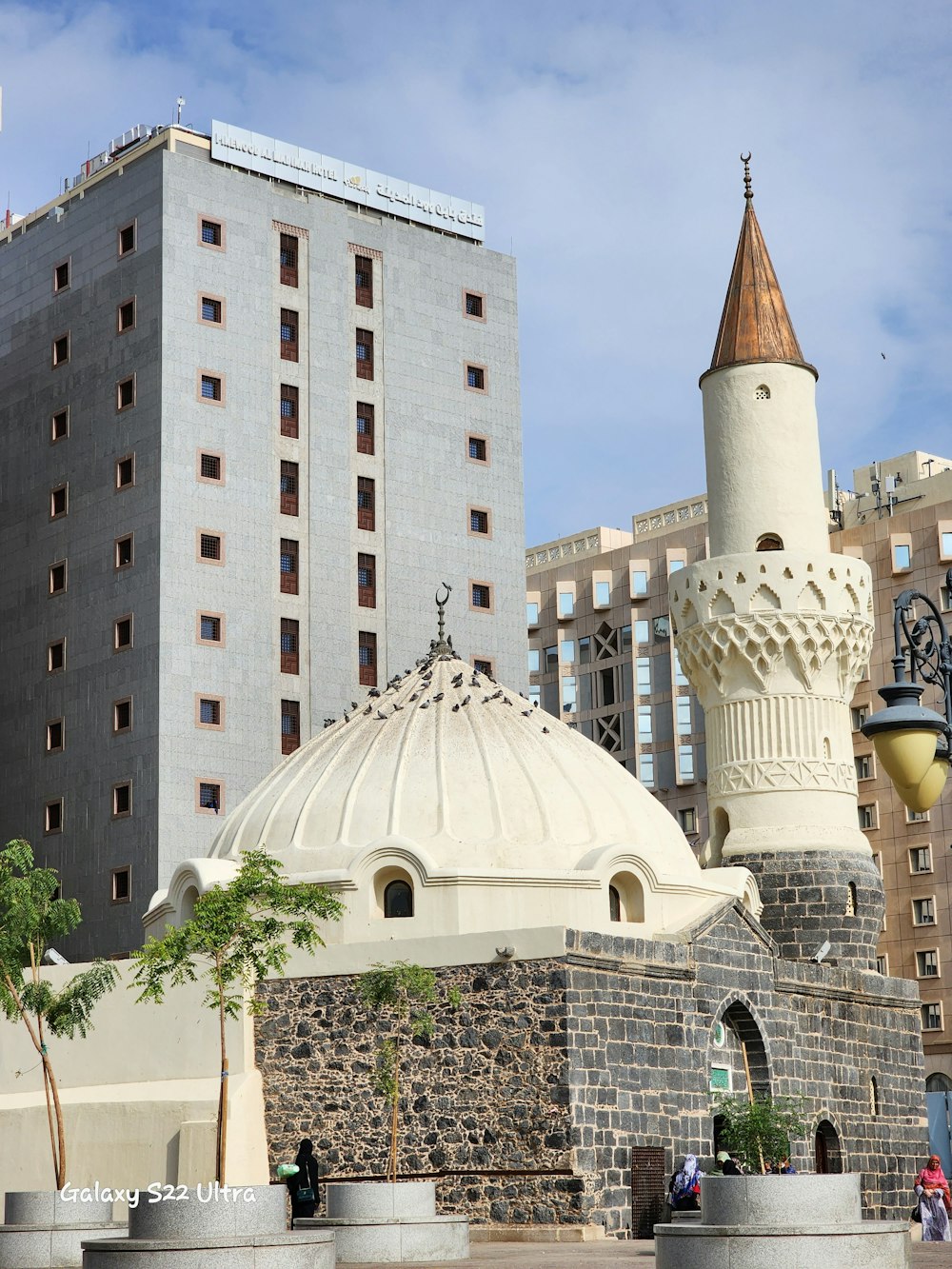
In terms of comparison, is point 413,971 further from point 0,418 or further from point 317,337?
point 0,418

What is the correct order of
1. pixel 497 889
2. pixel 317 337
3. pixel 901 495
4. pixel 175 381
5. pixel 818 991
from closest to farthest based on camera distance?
pixel 497 889
pixel 818 991
pixel 175 381
pixel 317 337
pixel 901 495

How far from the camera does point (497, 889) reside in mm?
29188

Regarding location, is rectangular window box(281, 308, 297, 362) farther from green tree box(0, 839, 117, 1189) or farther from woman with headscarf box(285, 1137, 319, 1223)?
woman with headscarf box(285, 1137, 319, 1223)

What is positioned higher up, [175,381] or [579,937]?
[175,381]

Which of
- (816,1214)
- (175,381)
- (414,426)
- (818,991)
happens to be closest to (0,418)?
(175,381)

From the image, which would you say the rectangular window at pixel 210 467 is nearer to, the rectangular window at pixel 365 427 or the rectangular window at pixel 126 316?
the rectangular window at pixel 126 316

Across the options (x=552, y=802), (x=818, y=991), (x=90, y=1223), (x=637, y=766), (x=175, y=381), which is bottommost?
(x=90, y=1223)

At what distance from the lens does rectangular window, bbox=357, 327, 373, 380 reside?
171ft

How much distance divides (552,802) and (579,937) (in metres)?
4.11

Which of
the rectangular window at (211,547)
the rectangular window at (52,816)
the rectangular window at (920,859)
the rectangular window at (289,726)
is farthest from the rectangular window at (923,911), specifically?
the rectangular window at (52,816)

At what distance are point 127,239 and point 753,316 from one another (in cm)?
2044

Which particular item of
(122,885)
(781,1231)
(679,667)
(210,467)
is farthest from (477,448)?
(781,1231)

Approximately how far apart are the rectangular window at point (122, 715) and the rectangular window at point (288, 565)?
5363 mm

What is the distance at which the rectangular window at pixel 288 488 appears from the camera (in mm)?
49719
